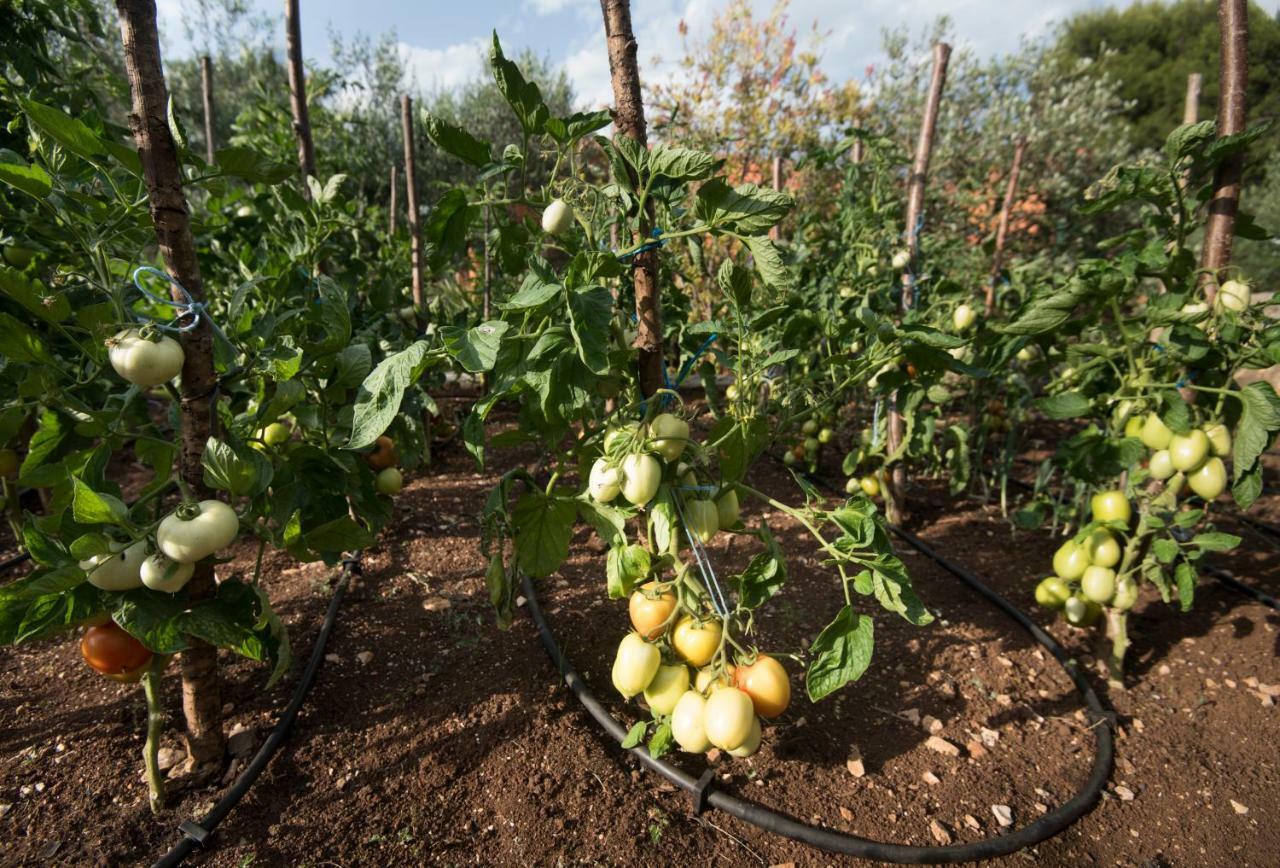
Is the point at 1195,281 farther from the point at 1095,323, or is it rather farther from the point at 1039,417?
the point at 1039,417

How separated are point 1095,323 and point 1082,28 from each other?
17.1 meters

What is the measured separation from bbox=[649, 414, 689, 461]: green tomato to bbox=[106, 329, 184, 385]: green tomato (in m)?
0.73

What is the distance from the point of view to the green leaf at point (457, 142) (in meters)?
0.91

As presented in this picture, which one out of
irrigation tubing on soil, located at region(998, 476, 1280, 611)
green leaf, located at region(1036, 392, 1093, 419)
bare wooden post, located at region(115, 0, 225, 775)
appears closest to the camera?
bare wooden post, located at region(115, 0, 225, 775)

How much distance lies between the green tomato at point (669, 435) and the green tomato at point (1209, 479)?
1338mm

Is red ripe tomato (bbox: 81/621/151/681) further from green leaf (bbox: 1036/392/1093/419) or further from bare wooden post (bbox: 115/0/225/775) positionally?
green leaf (bbox: 1036/392/1093/419)

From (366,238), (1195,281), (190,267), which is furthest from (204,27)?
(1195,281)

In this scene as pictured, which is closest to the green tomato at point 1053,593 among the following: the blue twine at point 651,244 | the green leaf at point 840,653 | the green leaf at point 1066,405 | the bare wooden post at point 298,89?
the green leaf at point 1066,405

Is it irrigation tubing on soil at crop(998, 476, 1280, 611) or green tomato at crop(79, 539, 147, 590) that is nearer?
green tomato at crop(79, 539, 147, 590)

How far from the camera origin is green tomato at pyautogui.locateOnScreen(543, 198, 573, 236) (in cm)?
97

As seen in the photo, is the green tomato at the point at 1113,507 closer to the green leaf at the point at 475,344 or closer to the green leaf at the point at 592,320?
the green leaf at the point at 592,320

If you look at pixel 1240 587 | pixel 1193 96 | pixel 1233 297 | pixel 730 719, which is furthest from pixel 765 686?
pixel 1193 96

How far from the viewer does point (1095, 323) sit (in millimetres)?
1620

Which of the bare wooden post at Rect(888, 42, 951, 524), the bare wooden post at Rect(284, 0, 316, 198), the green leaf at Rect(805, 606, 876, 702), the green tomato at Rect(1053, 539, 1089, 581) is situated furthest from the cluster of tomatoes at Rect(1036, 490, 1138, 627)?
the bare wooden post at Rect(284, 0, 316, 198)
